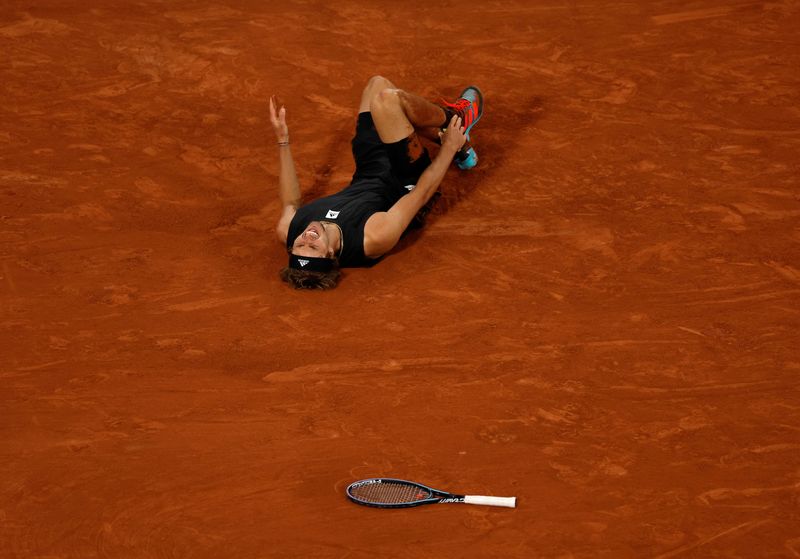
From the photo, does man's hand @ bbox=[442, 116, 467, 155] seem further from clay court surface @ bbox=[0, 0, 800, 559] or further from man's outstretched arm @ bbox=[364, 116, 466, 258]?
clay court surface @ bbox=[0, 0, 800, 559]

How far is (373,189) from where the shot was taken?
22.7 feet

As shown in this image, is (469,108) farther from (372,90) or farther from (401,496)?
(401,496)

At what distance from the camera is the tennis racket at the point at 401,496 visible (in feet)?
15.6

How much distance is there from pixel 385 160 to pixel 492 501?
3020mm

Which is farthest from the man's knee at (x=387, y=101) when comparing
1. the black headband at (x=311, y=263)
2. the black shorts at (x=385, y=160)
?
the black headband at (x=311, y=263)

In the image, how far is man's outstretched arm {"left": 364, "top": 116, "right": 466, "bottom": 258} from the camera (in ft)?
21.4

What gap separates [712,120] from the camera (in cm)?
796

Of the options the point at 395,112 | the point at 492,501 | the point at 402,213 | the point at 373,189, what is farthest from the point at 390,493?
the point at 395,112

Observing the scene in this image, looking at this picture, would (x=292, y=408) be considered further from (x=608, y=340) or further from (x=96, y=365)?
(x=608, y=340)

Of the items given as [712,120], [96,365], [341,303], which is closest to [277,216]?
[341,303]

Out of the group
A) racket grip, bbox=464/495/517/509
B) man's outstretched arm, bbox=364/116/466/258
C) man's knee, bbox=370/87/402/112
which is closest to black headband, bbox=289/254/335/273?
man's outstretched arm, bbox=364/116/466/258

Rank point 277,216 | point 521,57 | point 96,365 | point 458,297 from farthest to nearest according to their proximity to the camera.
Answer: point 521,57 < point 277,216 < point 458,297 < point 96,365

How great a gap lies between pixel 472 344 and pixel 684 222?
1962mm

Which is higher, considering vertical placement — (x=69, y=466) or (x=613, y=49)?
(x=613, y=49)
